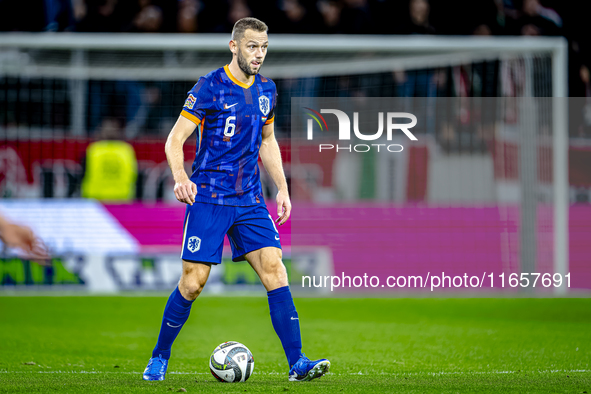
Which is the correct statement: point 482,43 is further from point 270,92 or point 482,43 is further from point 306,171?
point 270,92

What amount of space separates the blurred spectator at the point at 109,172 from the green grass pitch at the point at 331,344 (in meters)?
2.02

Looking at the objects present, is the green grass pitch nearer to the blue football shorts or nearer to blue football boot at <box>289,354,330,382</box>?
blue football boot at <box>289,354,330,382</box>

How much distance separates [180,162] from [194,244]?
0.46 metres

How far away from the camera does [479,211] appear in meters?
11.8

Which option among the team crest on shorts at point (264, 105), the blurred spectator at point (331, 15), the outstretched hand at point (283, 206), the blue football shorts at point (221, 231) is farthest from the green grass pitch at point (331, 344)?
the blurred spectator at point (331, 15)

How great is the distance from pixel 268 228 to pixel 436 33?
1024cm

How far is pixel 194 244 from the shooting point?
14.9ft

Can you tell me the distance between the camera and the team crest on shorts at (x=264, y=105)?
4742 mm

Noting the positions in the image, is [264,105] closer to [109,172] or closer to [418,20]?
[109,172]

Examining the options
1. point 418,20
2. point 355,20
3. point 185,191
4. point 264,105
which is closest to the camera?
point 185,191

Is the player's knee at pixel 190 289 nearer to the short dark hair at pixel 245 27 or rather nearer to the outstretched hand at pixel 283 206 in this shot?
the outstretched hand at pixel 283 206

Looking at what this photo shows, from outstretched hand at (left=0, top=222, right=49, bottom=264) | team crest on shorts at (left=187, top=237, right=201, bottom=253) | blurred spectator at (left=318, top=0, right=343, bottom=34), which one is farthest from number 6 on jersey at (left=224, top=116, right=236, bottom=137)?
blurred spectator at (left=318, top=0, right=343, bottom=34)

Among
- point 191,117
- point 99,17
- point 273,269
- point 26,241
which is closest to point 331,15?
point 99,17

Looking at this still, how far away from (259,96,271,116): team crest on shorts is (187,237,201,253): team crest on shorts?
836 millimetres
